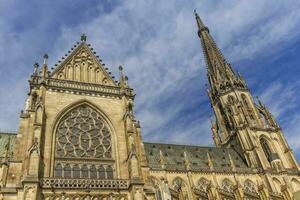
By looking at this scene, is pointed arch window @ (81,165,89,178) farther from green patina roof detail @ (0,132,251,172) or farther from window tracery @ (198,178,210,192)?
window tracery @ (198,178,210,192)

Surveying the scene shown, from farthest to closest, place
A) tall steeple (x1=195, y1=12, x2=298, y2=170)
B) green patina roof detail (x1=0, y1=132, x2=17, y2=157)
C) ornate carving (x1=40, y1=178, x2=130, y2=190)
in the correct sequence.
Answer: tall steeple (x1=195, y1=12, x2=298, y2=170), green patina roof detail (x1=0, y1=132, x2=17, y2=157), ornate carving (x1=40, y1=178, x2=130, y2=190)

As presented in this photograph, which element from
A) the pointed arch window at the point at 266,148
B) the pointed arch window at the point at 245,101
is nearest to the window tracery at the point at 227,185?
the pointed arch window at the point at 266,148

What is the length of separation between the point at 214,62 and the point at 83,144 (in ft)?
121

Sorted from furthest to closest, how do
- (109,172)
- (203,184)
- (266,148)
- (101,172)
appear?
(266,148), (203,184), (109,172), (101,172)

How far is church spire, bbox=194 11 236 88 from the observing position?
4841cm

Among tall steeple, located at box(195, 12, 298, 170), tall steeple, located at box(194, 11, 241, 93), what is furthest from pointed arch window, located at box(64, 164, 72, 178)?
tall steeple, located at box(194, 11, 241, 93)

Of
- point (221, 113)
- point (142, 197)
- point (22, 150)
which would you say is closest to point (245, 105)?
point (221, 113)

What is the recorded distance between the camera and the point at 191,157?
38188 millimetres

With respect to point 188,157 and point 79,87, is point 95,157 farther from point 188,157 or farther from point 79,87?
point 188,157

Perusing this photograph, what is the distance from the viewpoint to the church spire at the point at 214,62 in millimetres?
48406

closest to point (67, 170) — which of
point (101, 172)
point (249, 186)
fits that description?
point (101, 172)

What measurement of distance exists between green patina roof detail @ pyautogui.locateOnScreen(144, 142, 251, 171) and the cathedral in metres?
0.19

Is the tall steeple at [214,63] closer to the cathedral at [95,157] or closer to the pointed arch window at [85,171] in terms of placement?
the cathedral at [95,157]

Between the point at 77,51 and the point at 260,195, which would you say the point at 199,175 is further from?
the point at 77,51
